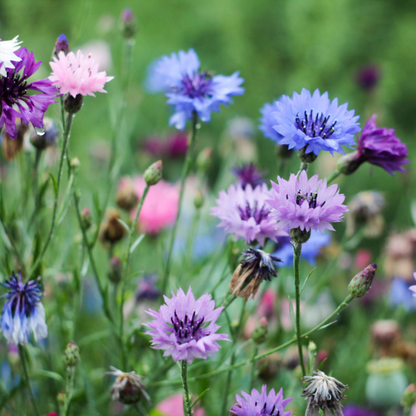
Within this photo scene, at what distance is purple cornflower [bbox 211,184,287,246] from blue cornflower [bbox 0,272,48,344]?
0.50 ft

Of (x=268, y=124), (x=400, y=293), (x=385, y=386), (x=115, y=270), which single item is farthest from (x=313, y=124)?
(x=400, y=293)

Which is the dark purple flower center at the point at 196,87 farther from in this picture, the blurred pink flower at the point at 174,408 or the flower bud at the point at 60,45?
the blurred pink flower at the point at 174,408

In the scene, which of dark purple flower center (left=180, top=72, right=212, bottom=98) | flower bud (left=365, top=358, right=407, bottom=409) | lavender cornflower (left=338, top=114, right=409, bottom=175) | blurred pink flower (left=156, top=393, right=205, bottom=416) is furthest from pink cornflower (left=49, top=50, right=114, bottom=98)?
flower bud (left=365, top=358, right=407, bottom=409)

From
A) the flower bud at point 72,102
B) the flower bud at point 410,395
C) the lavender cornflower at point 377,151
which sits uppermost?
the lavender cornflower at point 377,151

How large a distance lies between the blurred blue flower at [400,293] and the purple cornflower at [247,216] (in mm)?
429

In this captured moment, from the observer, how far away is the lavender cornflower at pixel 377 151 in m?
0.38

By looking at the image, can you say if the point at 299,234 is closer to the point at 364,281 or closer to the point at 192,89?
the point at 364,281

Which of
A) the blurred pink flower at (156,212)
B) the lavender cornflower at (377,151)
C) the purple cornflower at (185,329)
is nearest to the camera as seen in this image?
the purple cornflower at (185,329)

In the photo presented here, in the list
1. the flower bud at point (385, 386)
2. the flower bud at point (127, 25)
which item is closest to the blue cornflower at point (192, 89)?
the flower bud at point (127, 25)

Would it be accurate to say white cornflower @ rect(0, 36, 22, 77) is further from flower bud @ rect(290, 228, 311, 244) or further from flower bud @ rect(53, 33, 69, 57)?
flower bud @ rect(290, 228, 311, 244)

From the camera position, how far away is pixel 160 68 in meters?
0.44

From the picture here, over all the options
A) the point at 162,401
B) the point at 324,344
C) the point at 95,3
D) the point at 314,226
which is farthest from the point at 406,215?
the point at 95,3

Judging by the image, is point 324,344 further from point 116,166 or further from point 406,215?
point 406,215

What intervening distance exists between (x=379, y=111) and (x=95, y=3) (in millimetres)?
986
